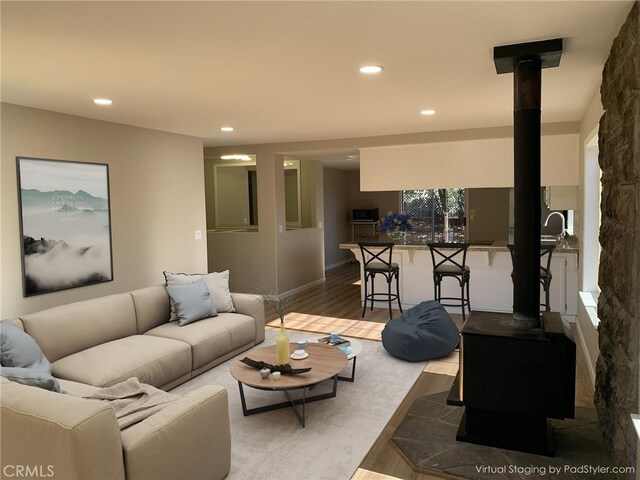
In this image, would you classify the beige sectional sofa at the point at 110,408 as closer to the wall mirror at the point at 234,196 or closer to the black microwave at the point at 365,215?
the wall mirror at the point at 234,196

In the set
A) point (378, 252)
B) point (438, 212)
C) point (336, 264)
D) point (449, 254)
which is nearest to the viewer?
point (449, 254)

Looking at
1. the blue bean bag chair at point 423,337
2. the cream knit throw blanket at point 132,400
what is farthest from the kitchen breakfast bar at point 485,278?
the cream knit throw blanket at point 132,400

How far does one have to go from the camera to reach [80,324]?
371 cm

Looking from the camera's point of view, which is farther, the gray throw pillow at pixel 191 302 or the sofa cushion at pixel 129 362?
the gray throw pillow at pixel 191 302

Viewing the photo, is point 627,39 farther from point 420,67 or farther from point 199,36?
point 199,36

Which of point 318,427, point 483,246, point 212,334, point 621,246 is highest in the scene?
point 621,246

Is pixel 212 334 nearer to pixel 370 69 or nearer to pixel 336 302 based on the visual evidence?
pixel 370 69

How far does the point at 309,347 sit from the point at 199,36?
253 cm

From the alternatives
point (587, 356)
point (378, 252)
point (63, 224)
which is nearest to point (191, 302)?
point (63, 224)

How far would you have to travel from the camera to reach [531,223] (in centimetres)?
288

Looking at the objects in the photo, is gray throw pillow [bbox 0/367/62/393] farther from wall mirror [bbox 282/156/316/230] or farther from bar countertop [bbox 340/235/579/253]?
wall mirror [bbox 282/156/316/230]

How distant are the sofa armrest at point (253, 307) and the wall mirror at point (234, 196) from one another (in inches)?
154

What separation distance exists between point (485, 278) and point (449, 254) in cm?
55

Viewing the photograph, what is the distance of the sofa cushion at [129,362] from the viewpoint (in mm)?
3232
